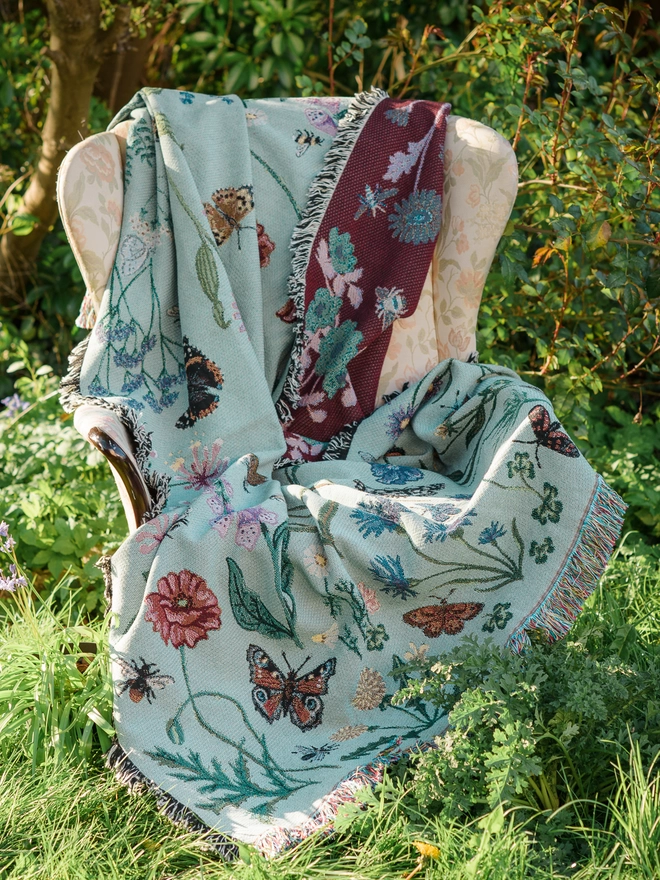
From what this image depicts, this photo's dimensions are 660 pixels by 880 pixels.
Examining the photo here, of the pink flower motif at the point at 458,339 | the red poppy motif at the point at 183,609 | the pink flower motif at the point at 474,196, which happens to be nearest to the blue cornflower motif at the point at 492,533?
the red poppy motif at the point at 183,609

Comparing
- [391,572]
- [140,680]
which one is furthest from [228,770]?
[391,572]

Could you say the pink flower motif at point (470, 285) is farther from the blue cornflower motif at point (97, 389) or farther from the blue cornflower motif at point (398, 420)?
the blue cornflower motif at point (97, 389)

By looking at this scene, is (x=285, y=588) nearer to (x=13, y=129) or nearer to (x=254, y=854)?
(x=254, y=854)

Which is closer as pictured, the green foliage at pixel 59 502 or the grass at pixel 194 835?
the grass at pixel 194 835

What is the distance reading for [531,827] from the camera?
1604 mm

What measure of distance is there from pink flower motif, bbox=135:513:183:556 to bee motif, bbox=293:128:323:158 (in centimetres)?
108

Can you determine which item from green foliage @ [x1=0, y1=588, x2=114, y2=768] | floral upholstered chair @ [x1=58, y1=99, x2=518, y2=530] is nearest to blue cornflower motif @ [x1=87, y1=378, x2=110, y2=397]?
floral upholstered chair @ [x1=58, y1=99, x2=518, y2=530]

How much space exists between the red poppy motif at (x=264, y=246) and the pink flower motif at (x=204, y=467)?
1.73ft

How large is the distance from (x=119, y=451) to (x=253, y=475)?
0.34 meters

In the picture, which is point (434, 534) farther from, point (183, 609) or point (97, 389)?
point (97, 389)

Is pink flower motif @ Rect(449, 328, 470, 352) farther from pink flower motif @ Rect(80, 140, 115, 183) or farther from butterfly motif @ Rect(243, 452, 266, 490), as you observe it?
pink flower motif @ Rect(80, 140, 115, 183)

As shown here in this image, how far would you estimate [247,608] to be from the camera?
72.9 inches

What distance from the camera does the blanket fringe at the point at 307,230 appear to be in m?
2.29

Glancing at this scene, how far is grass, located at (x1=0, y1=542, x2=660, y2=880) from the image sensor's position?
1488mm
